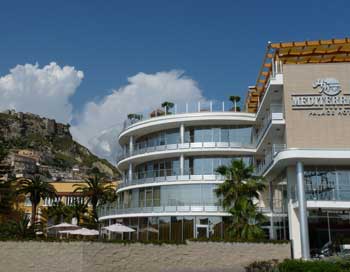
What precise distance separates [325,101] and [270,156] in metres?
6.11

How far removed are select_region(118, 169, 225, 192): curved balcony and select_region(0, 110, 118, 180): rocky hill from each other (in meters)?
115

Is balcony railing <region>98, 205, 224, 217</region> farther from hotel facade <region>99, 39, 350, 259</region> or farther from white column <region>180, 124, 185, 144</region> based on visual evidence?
white column <region>180, 124, 185, 144</region>

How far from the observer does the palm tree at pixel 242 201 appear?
1239 inches

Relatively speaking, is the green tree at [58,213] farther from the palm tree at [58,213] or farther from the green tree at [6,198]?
the green tree at [6,198]

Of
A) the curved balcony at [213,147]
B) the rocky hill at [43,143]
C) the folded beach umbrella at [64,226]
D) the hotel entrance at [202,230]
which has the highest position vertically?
the rocky hill at [43,143]

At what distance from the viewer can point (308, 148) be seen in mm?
31531

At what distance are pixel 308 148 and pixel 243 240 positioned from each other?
790 cm

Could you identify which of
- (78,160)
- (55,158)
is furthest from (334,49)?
(78,160)

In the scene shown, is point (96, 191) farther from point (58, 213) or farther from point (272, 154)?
point (272, 154)

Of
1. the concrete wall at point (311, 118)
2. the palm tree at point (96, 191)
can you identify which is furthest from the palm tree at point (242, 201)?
the palm tree at point (96, 191)

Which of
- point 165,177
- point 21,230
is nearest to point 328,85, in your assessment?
point 165,177

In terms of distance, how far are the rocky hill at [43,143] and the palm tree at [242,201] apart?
132092 mm

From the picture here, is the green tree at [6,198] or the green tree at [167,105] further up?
the green tree at [167,105]

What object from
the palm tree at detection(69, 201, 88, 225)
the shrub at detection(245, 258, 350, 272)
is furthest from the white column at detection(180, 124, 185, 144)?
the shrub at detection(245, 258, 350, 272)
